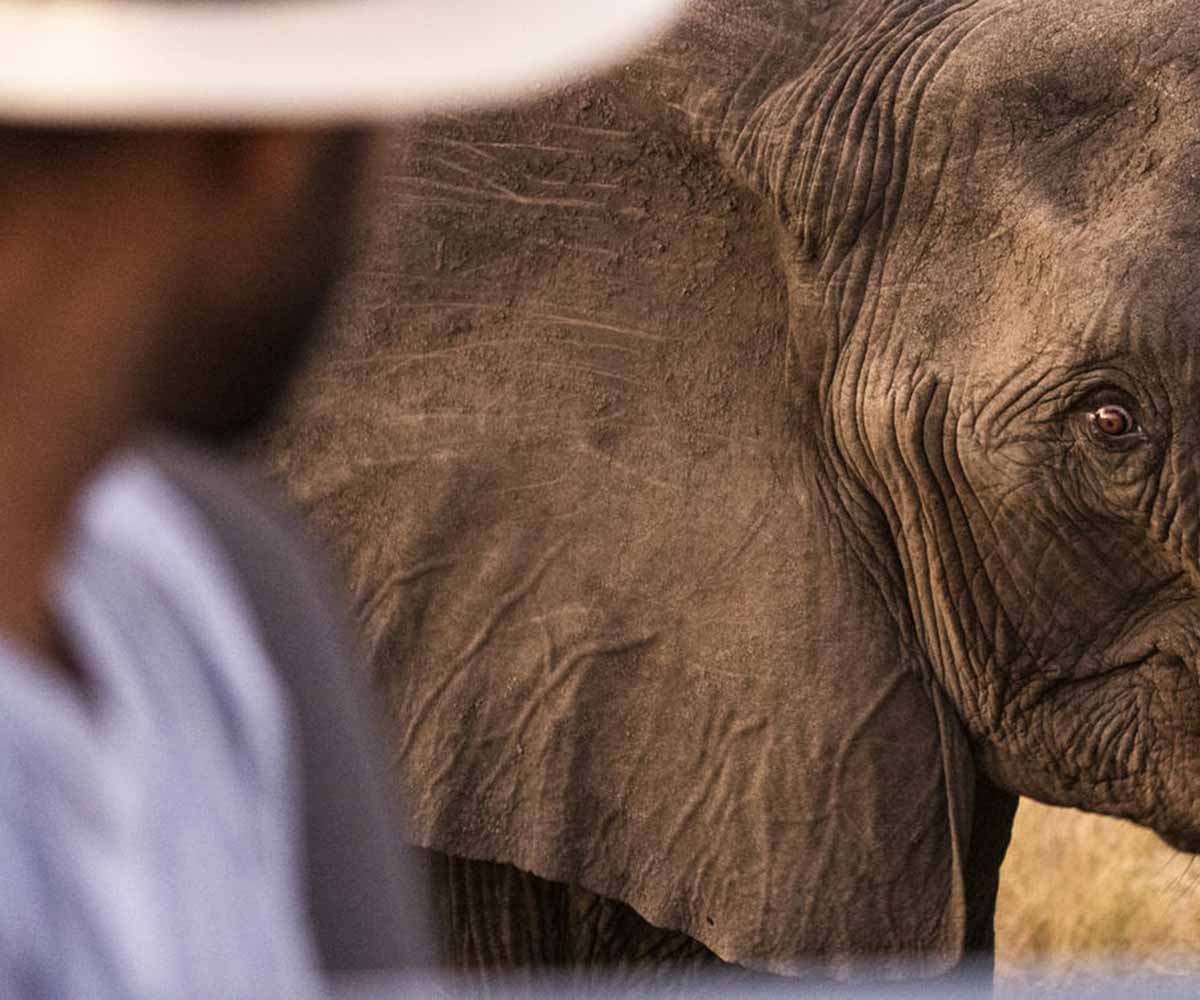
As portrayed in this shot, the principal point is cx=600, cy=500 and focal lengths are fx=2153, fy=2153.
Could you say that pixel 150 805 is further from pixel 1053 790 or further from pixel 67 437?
pixel 1053 790

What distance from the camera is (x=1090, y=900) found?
2.72m

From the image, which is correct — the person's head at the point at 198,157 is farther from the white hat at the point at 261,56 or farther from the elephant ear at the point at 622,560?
the elephant ear at the point at 622,560

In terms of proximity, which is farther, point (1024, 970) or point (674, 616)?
point (1024, 970)

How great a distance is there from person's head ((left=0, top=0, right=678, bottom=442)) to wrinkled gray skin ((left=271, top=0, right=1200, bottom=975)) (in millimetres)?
1185

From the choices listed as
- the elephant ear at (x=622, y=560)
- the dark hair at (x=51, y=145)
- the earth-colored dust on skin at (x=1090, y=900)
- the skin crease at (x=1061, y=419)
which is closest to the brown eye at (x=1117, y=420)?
the skin crease at (x=1061, y=419)

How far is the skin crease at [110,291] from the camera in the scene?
0.33 meters

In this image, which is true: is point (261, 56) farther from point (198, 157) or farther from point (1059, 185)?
point (1059, 185)

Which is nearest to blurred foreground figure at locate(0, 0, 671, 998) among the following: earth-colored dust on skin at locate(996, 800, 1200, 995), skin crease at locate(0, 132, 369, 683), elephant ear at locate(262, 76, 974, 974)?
skin crease at locate(0, 132, 369, 683)

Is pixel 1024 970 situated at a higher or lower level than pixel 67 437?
lower

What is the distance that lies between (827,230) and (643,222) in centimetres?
16

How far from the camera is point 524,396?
1.72m

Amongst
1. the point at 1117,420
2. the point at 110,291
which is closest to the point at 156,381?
the point at 110,291

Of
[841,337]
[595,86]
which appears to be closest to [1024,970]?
[841,337]

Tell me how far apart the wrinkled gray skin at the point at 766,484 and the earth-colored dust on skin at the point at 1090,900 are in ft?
2.76
